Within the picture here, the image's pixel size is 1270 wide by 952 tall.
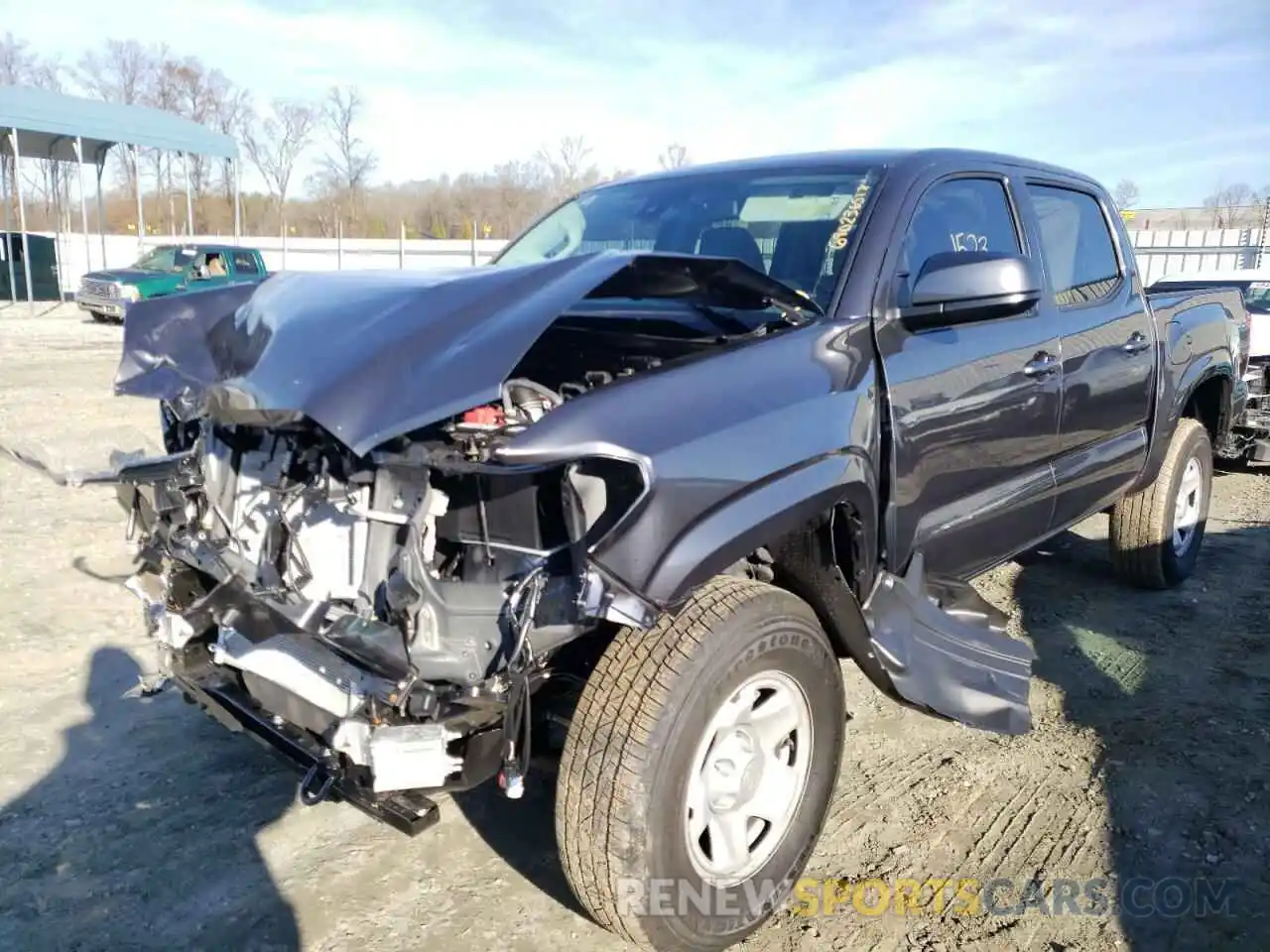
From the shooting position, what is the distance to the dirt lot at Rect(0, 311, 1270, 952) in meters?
2.58

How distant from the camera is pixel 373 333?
2.26m

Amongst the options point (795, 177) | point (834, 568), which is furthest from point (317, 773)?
point (795, 177)

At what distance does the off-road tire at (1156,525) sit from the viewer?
493 centimetres

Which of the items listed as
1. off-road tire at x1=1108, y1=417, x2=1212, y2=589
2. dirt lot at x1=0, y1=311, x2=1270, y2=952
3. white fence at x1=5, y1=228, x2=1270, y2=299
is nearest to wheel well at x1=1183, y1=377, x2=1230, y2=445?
off-road tire at x1=1108, y1=417, x2=1212, y2=589

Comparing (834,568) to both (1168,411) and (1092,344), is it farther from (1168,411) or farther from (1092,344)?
(1168,411)

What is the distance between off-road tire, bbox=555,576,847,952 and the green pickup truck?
18764 millimetres

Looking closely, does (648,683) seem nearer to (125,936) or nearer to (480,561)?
(480,561)

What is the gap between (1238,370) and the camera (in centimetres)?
554

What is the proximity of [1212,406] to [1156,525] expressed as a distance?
1082 mm

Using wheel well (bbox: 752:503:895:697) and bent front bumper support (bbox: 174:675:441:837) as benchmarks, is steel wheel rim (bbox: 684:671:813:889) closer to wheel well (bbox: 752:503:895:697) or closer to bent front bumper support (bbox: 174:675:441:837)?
wheel well (bbox: 752:503:895:697)

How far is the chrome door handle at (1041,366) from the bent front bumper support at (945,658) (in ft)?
2.88

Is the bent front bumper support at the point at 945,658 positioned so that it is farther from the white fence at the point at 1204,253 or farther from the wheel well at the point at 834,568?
the white fence at the point at 1204,253

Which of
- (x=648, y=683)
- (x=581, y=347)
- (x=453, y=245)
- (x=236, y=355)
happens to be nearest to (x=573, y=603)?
(x=648, y=683)

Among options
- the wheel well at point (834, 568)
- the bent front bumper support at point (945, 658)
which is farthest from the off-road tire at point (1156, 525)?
the wheel well at point (834, 568)
